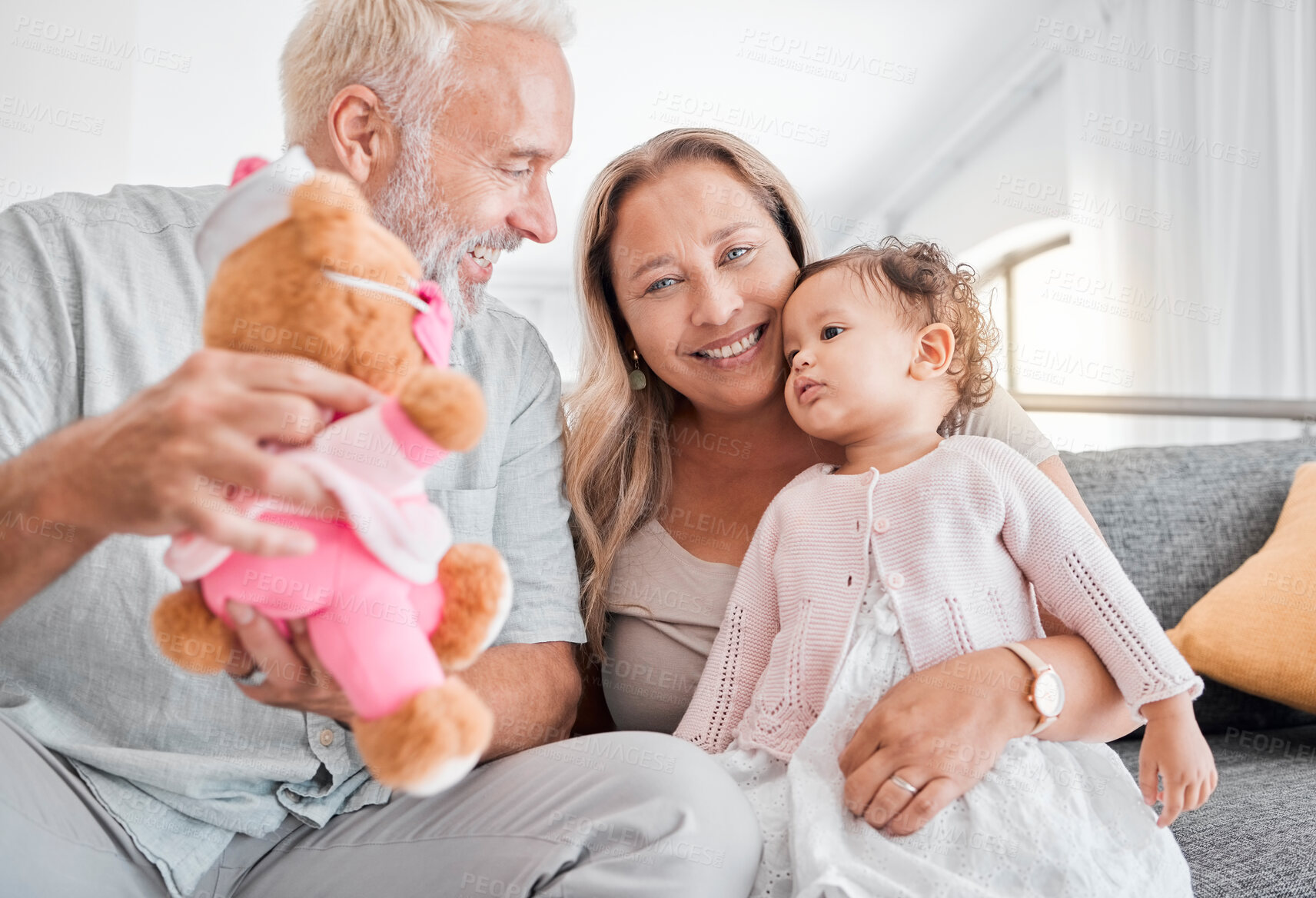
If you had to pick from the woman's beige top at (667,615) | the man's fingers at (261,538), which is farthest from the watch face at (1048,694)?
the man's fingers at (261,538)

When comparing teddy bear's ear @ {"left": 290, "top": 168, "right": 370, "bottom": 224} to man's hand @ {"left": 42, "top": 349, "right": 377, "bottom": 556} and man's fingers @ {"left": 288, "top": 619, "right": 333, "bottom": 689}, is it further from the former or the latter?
man's fingers @ {"left": 288, "top": 619, "right": 333, "bottom": 689}

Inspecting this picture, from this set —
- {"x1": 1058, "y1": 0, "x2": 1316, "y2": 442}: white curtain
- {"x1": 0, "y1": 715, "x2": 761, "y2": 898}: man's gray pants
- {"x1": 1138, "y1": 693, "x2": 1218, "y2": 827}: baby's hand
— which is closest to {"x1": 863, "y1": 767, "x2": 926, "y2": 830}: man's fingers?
{"x1": 0, "y1": 715, "x2": 761, "y2": 898}: man's gray pants

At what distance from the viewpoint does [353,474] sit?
536mm

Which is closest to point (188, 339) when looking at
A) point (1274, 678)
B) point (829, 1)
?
point (1274, 678)

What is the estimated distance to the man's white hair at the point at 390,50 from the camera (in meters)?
0.97

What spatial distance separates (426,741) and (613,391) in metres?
0.99

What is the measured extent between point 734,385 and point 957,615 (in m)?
0.45

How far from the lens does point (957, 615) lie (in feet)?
3.44

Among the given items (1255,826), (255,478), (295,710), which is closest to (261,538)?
(255,478)

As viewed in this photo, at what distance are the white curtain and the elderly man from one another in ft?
9.53

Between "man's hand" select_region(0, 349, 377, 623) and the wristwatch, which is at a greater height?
"man's hand" select_region(0, 349, 377, 623)

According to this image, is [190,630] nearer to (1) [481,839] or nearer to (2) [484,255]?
(1) [481,839]

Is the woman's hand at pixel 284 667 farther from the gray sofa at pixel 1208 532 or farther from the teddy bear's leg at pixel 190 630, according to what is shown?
the gray sofa at pixel 1208 532

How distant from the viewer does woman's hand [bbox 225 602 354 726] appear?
1.83ft
